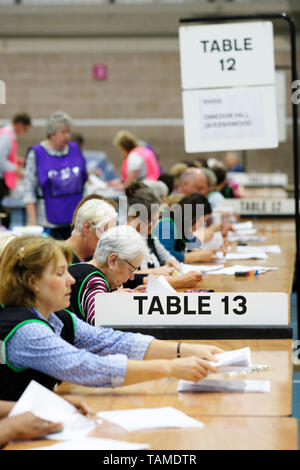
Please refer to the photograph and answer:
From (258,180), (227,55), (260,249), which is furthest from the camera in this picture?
(258,180)

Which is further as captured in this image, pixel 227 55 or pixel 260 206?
pixel 260 206

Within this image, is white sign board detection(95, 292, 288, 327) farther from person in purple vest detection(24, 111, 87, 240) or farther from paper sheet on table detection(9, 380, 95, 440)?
person in purple vest detection(24, 111, 87, 240)

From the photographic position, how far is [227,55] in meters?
4.74

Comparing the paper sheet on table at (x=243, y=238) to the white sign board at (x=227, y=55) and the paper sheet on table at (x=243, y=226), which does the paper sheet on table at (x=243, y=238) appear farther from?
the white sign board at (x=227, y=55)

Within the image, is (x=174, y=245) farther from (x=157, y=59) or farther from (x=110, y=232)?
(x=157, y=59)

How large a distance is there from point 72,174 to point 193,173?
97 cm

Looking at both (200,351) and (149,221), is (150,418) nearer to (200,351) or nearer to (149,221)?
(200,351)

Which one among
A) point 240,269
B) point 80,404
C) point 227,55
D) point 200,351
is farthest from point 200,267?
point 80,404

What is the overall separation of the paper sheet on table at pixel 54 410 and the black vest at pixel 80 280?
1.06 m

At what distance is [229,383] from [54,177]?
3896 mm

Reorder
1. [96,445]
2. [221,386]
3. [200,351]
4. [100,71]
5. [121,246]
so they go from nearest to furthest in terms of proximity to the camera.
Answer: [96,445]
[221,386]
[200,351]
[121,246]
[100,71]

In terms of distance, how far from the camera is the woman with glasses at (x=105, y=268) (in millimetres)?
3225
